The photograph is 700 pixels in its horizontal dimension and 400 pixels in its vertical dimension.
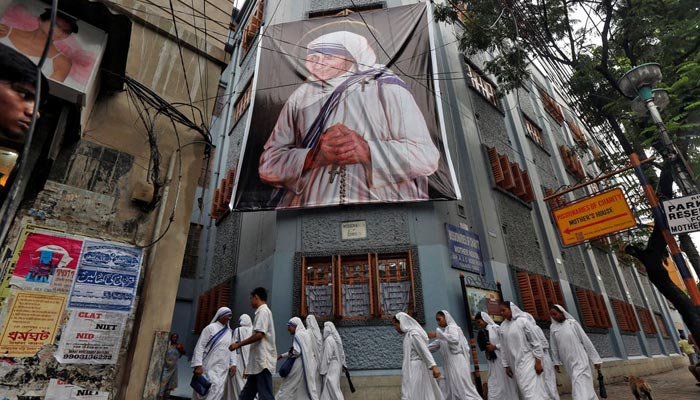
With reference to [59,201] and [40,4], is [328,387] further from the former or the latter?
[40,4]

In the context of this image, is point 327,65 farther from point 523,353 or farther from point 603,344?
point 603,344

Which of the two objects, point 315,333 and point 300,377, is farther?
point 315,333

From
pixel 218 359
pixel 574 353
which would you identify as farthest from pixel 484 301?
pixel 218 359

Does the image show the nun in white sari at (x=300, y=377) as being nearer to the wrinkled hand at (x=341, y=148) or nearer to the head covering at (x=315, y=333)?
the head covering at (x=315, y=333)

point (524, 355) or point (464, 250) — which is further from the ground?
point (464, 250)

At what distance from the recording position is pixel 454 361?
18.8 ft

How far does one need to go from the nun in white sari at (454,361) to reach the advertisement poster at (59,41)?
595 centimetres

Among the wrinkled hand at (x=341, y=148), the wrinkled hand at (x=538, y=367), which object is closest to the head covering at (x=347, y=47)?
the wrinkled hand at (x=341, y=148)

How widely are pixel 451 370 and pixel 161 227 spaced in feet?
16.2

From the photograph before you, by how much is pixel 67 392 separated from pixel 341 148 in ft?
20.3

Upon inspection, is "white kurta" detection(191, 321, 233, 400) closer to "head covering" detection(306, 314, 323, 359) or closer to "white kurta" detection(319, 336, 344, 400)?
"head covering" detection(306, 314, 323, 359)

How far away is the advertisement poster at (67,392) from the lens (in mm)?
3217

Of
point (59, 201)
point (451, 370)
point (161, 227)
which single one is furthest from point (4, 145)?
point (451, 370)

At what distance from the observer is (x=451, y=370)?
576 cm
